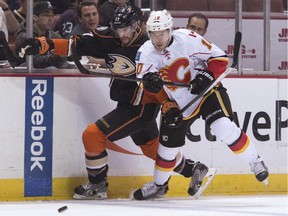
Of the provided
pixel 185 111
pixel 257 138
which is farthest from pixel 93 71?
pixel 257 138

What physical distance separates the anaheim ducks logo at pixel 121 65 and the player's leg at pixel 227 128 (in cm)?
54

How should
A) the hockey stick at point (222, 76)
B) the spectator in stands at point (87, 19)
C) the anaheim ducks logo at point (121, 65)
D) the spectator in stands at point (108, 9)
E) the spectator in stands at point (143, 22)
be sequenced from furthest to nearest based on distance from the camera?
the spectator in stands at point (108, 9)
the spectator in stands at point (87, 19)
the spectator in stands at point (143, 22)
the anaheim ducks logo at point (121, 65)
the hockey stick at point (222, 76)

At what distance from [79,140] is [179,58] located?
3.01 feet

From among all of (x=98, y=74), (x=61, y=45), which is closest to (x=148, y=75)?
(x=98, y=74)

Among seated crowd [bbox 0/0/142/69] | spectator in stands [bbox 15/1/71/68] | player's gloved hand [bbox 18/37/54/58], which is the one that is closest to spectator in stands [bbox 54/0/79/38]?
seated crowd [bbox 0/0/142/69]

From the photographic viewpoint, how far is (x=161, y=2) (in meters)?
7.83

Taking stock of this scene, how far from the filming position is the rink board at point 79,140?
7.05m

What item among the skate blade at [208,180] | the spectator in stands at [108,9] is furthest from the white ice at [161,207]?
the spectator in stands at [108,9]

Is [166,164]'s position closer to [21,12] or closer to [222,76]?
[222,76]

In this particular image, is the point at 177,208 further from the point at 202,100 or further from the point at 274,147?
the point at 274,147

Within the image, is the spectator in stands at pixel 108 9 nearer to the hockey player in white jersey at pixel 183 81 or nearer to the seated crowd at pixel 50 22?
the seated crowd at pixel 50 22

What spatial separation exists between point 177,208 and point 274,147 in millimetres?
1238

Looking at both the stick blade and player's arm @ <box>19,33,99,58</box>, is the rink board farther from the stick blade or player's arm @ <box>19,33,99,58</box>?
the stick blade

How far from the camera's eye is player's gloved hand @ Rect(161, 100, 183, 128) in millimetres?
6777
